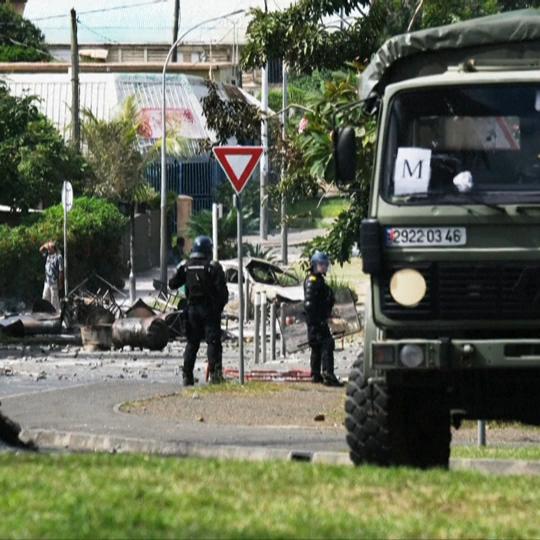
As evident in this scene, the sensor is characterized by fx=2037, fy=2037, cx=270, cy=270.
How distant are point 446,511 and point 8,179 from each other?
120 ft

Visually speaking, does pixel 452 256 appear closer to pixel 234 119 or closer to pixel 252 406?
pixel 252 406

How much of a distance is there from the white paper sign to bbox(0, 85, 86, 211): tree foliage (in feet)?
104

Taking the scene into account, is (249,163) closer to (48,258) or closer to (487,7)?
(487,7)

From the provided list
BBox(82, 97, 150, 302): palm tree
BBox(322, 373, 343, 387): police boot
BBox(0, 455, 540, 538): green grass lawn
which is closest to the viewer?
BBox(0, 455, 540, 538): green grass lawn

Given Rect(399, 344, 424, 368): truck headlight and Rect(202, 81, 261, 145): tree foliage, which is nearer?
Rect(399, 344, 424, 368): truck headlight

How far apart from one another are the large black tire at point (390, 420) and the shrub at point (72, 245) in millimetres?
36807

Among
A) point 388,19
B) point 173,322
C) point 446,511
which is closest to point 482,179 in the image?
point 446,511

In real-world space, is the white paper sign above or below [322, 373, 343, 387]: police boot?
above

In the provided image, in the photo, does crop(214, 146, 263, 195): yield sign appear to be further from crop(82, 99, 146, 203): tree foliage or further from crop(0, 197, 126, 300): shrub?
crop(82, 99, 146, 203): tree foliage

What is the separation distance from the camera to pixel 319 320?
27.4m

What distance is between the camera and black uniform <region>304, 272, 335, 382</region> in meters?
26.8

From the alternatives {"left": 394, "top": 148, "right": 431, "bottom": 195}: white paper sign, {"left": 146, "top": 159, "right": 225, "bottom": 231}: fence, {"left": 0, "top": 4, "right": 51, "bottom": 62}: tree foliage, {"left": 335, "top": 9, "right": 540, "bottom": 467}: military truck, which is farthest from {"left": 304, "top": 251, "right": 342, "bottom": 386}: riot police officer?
{"left": 0, "top": 4, "right": 51, "bottom": 62}: tree foliage

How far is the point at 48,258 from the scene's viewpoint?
45188mm

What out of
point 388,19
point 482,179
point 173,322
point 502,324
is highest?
point 388,19
